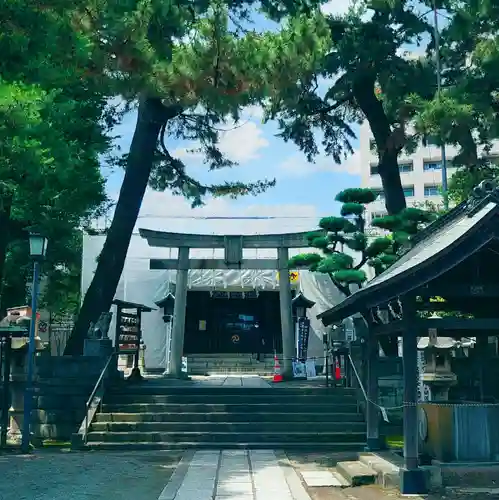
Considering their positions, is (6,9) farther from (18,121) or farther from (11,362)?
(11,362)

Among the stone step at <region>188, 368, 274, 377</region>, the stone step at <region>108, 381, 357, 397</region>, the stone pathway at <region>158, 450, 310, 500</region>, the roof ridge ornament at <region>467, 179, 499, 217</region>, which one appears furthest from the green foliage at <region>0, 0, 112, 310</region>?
the stone step at <region>188, 368, 274, 377</region>

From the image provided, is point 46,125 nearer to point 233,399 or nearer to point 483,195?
point 483,195

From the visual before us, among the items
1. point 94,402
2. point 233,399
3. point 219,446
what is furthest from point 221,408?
point 94,402

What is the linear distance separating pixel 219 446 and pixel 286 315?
833 centimetres

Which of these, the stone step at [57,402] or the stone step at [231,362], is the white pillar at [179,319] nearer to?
the stone step at [57,402]

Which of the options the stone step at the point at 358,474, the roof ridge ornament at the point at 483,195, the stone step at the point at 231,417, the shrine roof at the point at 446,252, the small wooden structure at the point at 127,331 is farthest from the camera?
the small wooden structure at the point at 127,331

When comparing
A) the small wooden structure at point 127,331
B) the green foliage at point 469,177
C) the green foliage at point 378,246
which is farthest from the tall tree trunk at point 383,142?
the small wooden structure at point 127,331

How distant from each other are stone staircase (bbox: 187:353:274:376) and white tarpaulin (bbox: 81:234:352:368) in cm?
149

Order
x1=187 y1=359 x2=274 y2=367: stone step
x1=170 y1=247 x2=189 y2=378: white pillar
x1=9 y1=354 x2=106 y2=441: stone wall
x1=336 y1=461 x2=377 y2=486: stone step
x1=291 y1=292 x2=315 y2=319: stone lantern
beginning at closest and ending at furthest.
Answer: x1=336 y1=461 x2=377 y2=486: stone step, x1=9 y1=354 x2=106 y2=441: stone wall, x1=170 y1=247 x2=189 y2=378: white pillar, x1=291 y1=292 x2=315 y2=319: stone lantern, x1=187 y1=359 x2=274 y2=367: stone step

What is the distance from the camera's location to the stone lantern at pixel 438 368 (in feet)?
39.0

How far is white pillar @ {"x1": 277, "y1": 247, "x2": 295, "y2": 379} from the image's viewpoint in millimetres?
19734

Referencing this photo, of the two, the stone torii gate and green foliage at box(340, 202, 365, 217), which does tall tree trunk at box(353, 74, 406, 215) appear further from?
the stone torii gate

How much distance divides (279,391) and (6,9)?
974 cm

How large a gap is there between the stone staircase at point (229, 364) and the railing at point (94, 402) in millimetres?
11450
